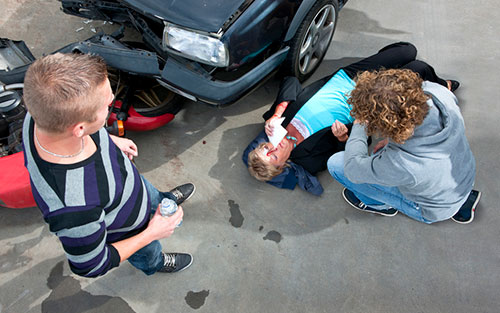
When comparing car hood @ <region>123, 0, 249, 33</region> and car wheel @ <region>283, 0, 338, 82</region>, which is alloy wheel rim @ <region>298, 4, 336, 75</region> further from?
car hood @ <region>123, 0, 249, 33</region>

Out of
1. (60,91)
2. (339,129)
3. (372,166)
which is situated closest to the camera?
(60,91)

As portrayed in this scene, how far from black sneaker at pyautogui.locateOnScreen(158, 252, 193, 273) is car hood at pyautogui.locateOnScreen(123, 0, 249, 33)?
65.3 inches

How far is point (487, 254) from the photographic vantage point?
2518 millimetres

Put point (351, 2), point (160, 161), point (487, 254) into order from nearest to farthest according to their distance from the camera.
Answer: point (487, 254) < point (160, 161) < point (351, 2)

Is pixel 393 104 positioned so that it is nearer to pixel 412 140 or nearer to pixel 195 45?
pixel 412 140

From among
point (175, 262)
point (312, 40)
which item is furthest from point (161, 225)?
point (312, 40)

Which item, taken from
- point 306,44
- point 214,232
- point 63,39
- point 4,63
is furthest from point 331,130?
Answer: point 63,39

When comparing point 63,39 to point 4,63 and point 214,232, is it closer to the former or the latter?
point 4,63

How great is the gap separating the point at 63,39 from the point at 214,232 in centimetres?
279

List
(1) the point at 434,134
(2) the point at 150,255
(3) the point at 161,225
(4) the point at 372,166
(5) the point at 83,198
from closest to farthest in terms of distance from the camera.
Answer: (5) the point at 83,198, (3) the point at 161,225, (1) the point at 434,134, (4) the point at 372,166, (2) the point at 150,255

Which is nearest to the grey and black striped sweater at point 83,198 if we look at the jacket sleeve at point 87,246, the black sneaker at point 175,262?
the jacket sleeve at point 87,246

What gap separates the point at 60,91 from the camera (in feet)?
3.52

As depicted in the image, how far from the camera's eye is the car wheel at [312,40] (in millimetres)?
2727

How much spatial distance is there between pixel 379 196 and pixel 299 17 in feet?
5.13
